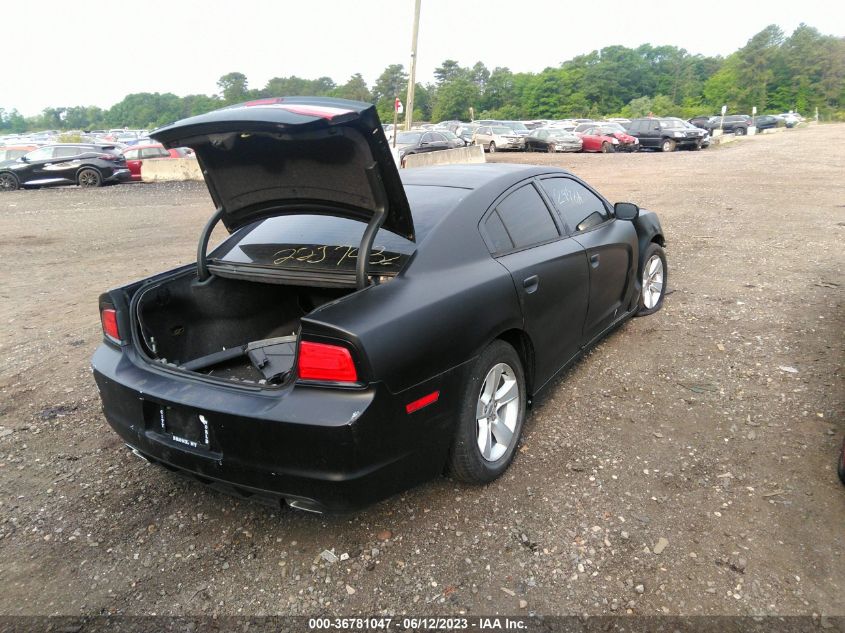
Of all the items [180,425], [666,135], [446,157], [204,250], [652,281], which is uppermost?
[666,135]

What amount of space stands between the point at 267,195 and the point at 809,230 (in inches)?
348

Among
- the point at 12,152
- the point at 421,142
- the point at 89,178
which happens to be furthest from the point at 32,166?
the point at 421,142

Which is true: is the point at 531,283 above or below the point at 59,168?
below

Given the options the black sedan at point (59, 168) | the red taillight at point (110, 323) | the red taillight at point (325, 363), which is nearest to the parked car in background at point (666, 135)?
the black sedan at point (59, 168)

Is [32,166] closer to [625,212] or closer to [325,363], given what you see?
[625,212]

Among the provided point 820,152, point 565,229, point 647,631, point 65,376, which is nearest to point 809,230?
point 565,229

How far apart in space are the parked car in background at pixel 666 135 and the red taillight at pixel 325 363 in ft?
99.1

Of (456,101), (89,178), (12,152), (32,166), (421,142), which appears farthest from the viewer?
(456,101)

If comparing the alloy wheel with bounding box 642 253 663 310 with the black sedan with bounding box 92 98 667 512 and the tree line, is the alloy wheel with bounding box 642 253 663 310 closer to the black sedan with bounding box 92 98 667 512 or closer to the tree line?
the black sedan with bounding box 92 98 667 512

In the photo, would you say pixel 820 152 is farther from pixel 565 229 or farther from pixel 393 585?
pixel 393 585

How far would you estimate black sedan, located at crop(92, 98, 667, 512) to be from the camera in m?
2.46

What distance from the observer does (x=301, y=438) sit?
2.42 meters

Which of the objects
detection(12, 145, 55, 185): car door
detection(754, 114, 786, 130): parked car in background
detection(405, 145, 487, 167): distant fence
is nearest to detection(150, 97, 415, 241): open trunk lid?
detection(405, 145, 487, 167): distant fence

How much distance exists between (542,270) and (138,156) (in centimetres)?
2096
